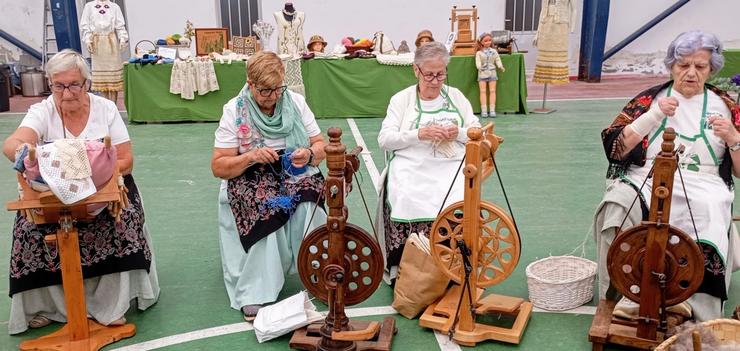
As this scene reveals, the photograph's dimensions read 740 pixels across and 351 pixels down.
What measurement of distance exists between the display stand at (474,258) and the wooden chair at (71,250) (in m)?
1.22

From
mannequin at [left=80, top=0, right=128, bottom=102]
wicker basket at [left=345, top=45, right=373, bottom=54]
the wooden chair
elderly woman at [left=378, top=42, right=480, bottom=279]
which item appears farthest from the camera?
mannequin at [left=80, top=0, right=128, bottom=102]

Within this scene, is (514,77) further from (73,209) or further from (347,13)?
(73,209)

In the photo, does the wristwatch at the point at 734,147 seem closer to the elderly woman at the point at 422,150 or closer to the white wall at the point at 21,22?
the elderly woman at the point at 422,150

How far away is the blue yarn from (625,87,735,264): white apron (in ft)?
4.61

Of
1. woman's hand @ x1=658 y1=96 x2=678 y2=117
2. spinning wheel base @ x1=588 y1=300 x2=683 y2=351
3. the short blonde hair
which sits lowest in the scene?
spinning wheel base @ x1=588 y1=300 x2=683 y2=351

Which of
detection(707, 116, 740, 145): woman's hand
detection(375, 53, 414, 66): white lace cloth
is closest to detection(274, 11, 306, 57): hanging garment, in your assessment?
detection(375, 53, 414, 66): white lace cloth

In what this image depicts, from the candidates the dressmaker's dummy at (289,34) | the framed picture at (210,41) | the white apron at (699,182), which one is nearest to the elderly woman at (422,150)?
the white apron at (699,182)

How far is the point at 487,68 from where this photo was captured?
7809mm

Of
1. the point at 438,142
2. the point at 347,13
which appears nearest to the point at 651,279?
the point at 438,142

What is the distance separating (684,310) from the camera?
8.98 feet

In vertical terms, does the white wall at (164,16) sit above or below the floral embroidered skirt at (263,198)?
above

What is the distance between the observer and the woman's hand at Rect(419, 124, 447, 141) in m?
3.12

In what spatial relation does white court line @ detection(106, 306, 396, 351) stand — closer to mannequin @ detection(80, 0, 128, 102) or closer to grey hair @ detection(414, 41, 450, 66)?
grey hair @ detection(414, 41, 450, 66)

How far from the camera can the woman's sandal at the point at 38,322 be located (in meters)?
2.97
